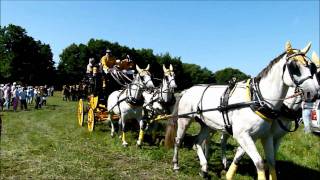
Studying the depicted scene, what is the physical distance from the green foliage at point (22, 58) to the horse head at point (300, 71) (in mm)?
78356

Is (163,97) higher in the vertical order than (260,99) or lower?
higher

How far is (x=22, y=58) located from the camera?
3339 inches

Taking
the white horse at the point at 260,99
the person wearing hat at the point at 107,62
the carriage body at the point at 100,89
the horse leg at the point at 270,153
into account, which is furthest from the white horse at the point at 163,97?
the horse leg at the point at 270,153

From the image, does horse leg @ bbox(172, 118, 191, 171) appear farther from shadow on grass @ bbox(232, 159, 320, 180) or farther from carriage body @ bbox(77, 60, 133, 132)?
carriage body @ bbox(77, 60, 133, 132)

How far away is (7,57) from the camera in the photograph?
81.8 metres

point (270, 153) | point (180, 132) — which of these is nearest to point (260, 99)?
point (270, 153)

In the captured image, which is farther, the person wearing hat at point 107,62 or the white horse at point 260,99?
the person wearing hat at point 107,62

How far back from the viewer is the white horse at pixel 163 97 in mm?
12625

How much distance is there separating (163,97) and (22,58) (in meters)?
77.2

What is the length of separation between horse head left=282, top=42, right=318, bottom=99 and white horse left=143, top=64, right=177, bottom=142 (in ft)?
18.8

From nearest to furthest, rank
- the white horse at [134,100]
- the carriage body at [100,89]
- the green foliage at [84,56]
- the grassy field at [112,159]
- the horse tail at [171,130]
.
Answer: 1. the grassy field at [112,159]
2. the horse tail at [171,130]
3. the white horse at [134,100]
4. the carriage body at [100,89]
5. the green foliage at [84,56]

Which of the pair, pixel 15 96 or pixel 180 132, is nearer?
pixel 180 132

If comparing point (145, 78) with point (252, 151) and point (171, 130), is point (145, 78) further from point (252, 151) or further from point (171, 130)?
point (252, 151)

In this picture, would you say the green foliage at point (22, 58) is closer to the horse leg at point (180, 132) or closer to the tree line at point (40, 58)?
the tree line at point (40, 58)
